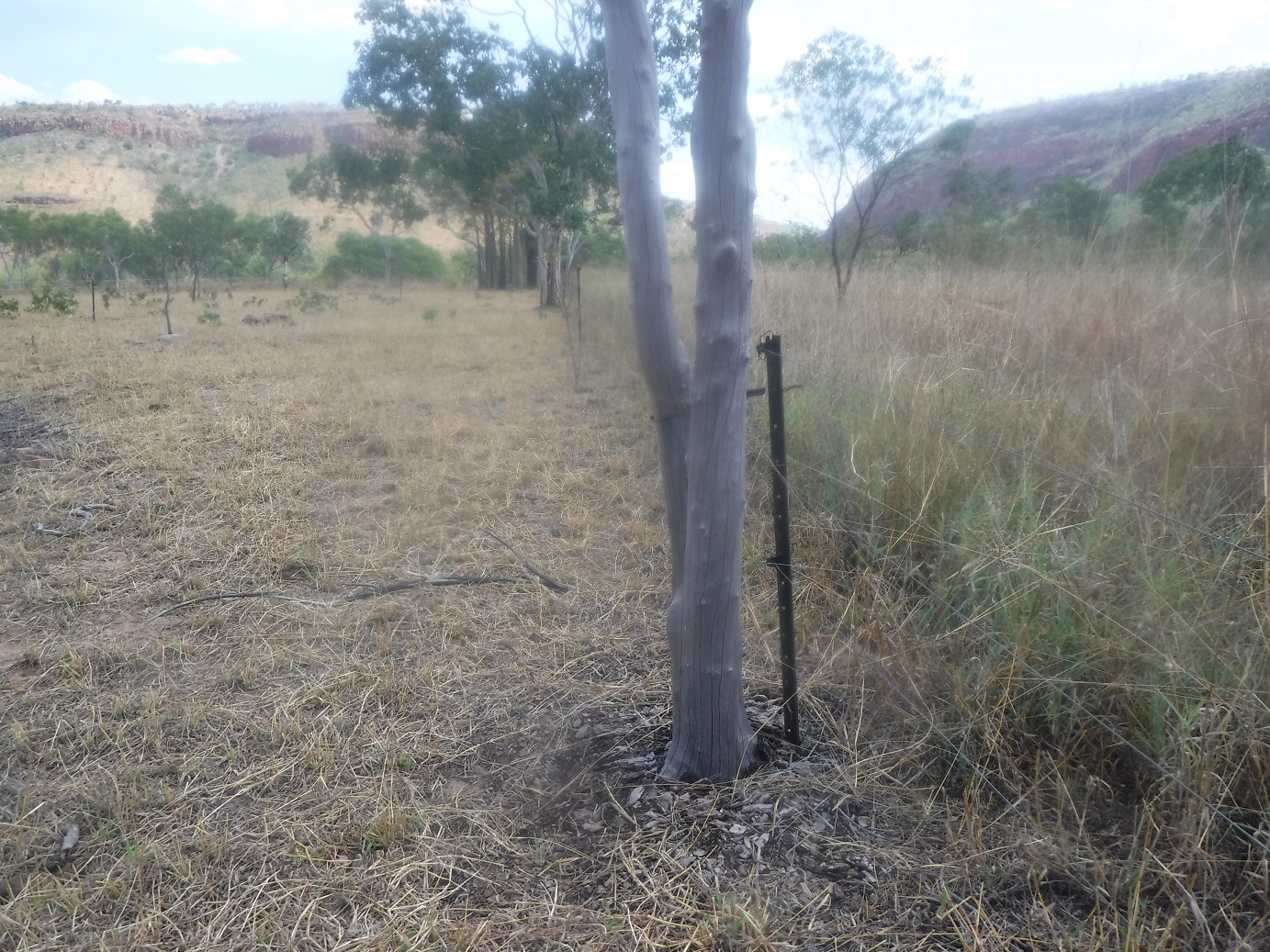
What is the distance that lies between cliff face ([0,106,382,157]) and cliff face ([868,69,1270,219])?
119 ft

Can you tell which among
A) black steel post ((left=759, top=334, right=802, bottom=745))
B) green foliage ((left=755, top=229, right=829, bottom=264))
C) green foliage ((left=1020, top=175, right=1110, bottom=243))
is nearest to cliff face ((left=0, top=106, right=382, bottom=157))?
green foliage ((left=755, top=229, right=829, bottom=264))

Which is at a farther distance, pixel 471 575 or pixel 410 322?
pixel 410 322

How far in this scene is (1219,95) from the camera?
6855mm

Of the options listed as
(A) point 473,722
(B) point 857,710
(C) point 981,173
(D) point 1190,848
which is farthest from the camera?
(C) point 981,173

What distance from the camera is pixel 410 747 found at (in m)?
2.28

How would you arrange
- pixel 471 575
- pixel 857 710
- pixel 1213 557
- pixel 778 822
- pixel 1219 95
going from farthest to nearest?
pixel 1219 95 → pixel 471 575 → pixel 857 710 → pixel 1213 557 → pixel 778 822

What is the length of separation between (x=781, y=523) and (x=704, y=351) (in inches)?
22.2

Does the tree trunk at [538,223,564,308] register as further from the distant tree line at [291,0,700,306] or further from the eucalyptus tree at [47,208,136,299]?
the eucalyptus tree at [47,208,136,299]

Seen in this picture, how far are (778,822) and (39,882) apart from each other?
1709 mm

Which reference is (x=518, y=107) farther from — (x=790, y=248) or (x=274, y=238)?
(x=274, y=238)

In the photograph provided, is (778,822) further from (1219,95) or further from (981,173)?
(981,173)

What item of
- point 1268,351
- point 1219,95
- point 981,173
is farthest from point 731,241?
point 981,173

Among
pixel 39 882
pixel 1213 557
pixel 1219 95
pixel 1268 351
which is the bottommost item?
pixel 39 882

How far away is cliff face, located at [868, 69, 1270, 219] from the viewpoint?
174 inches
